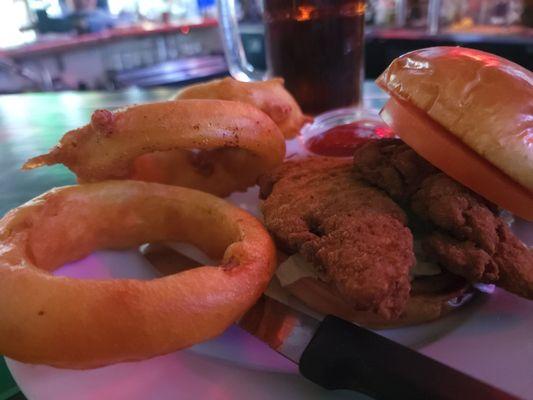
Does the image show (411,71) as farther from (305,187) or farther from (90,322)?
(90,322)

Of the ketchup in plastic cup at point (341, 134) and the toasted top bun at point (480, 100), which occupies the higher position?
the toasted top bun at point (480, 100)

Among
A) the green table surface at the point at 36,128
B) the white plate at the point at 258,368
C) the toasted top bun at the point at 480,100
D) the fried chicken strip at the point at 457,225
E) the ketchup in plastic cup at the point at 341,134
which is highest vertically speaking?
the toasted top bun at the point at 480,100

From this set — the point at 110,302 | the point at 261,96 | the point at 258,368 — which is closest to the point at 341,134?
the point at 261,96

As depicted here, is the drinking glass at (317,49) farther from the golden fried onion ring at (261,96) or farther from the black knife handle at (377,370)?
the black knife handle at (377,370)

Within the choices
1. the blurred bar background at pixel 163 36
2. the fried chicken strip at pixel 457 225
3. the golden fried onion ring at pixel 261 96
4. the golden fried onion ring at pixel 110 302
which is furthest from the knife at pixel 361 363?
the blurred bar background at pixel 163 36

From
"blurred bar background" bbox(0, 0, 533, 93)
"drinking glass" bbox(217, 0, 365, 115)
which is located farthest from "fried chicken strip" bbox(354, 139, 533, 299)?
"blurred bar background" bbox(0, 0, 533, 93)
